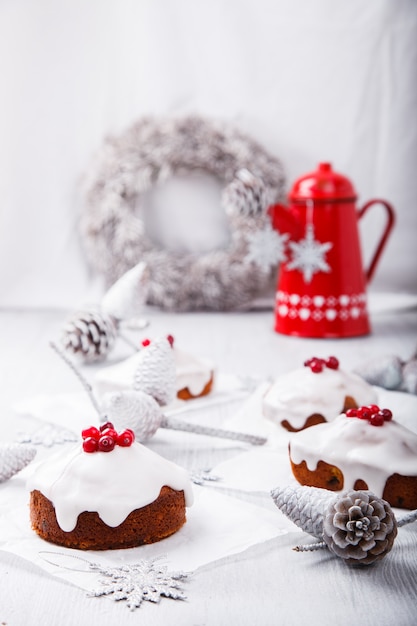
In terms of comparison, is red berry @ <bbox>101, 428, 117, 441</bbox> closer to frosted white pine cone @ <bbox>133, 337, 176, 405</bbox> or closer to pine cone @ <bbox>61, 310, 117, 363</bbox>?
frosted white pine cone @ <bbox>133, 337, 176, 405</bbox>

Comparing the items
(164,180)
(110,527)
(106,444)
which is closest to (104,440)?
(106,444)

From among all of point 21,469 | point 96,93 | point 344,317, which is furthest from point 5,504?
point 96,93

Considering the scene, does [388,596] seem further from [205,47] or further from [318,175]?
[205,47]

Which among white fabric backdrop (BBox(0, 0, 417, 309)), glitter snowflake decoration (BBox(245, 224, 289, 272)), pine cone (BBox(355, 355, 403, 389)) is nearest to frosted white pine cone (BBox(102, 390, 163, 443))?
pine cone (BBox(355, 355, 403, 389))

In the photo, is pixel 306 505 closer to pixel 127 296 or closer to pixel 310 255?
pixel 127 296

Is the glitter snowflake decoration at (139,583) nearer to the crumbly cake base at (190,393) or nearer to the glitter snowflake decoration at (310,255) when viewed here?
the crumbly cake base at (190,393)

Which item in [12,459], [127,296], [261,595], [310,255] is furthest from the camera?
[310,255]

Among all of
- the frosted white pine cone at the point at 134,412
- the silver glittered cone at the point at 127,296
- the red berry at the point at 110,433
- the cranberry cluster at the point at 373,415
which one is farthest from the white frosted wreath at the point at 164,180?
the red berry at the point at 110,433

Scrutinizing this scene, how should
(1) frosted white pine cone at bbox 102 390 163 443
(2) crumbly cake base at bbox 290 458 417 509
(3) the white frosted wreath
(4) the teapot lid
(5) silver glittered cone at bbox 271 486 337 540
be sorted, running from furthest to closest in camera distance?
(3) the white frosted wreath, (4) the teapot lid, (1) frosted white pine cone at bbox 102 390 163 443, (2) crumbly cake base at bbox 290 458 417 509, (5) silver glittered cone at bbox 271 486 337 540
